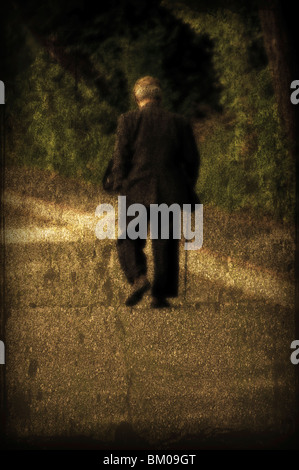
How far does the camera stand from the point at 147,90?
4.08 metres

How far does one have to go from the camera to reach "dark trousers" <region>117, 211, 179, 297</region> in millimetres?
4094

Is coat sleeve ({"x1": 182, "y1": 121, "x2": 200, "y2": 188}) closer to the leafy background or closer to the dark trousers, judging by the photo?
the leafy background

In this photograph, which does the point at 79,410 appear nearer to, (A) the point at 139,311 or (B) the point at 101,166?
(A) the point at 139,311

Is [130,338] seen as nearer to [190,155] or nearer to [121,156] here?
[121,156]

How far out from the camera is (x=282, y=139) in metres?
4.21

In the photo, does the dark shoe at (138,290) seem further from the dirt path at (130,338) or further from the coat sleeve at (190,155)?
the coat sleeve at (190,155)

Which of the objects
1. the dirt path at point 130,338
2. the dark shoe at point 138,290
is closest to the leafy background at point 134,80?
the dirt path at point 130,338

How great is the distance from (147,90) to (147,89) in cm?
1

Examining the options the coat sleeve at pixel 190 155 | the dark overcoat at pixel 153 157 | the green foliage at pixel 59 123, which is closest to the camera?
the dark overcoat at pixel 153 157

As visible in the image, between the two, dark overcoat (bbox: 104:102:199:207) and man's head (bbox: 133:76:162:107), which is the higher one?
man's head (bbox: 133:76:162:107)

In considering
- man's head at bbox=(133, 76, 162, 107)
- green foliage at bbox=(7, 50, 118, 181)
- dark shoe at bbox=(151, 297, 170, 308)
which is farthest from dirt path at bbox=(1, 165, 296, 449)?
man's head at bbox=(133, 76, 162, 107)

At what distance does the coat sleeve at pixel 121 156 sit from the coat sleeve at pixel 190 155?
1.79 ft

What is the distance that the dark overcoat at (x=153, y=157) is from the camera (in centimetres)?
392

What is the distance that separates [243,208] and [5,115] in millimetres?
2605
